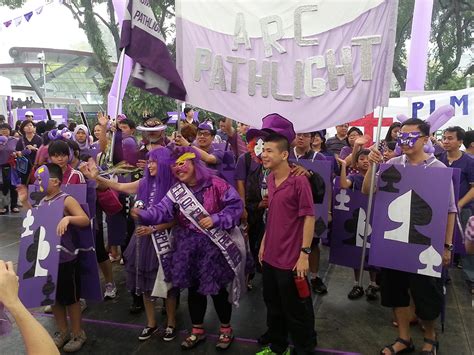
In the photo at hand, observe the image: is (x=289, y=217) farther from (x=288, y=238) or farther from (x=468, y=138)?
(x=468, y=138)

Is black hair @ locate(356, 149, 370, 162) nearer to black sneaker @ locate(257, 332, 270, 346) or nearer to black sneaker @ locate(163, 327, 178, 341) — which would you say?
black sneaker @ locate(257, 332, 270, 346)

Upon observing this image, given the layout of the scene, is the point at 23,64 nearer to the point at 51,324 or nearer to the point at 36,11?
the point at 36,11

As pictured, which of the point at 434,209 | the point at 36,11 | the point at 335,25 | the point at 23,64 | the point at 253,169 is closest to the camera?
the point at 434,209

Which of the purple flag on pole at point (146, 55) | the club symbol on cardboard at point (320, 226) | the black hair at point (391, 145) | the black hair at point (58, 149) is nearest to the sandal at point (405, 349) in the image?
the club symbol on cardboard at point (320, 226)

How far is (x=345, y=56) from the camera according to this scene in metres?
3.71

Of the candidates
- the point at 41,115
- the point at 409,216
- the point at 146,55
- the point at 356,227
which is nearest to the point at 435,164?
the point at 409,216

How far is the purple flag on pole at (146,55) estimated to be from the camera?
3.95 metres

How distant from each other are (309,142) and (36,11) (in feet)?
32.7

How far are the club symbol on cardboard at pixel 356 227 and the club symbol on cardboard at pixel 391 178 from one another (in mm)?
849

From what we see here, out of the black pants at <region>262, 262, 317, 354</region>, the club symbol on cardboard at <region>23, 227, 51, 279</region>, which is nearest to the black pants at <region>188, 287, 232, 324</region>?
the black pants at <region>262, 262, 317, 354</region>

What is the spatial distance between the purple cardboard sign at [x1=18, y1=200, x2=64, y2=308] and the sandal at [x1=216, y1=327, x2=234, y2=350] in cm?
133

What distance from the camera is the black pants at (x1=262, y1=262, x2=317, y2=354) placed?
298 cm

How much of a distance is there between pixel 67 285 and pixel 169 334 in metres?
0.94

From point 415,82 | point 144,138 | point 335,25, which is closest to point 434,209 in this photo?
point 335,25
